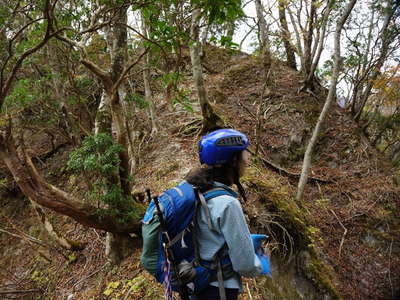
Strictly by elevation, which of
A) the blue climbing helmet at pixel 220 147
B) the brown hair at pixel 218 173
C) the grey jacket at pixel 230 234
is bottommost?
the grey jacket at pixel 230 234

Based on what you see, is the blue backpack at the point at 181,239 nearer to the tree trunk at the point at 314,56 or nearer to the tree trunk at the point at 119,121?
the tree trunk at the point at 119,121

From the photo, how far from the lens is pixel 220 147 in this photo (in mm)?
2068

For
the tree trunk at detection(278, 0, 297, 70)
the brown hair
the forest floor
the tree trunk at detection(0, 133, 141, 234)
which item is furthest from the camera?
the tree trunk at detection(278, 0, 297, 70)

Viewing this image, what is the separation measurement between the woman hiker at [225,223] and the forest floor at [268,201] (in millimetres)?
1636

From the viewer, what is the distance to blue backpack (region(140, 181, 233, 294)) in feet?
6.26

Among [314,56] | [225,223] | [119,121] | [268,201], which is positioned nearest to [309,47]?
[314,56]

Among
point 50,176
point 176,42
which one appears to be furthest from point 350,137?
point 50,176

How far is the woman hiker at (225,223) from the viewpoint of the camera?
6.00ft

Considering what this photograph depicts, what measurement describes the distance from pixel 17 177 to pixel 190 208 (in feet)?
7.98

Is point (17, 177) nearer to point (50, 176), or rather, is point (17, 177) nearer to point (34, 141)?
point (50, 176)

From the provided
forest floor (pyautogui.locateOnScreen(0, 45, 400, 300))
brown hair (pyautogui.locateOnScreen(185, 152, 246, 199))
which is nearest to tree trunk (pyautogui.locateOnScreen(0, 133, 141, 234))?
forest floor (pyautogui.locateOnScreen(0, 45, 400, 300))

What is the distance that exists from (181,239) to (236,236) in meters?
0.45

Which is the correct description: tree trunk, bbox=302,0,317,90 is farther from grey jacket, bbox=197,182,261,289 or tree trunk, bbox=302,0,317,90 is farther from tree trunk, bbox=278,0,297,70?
grey jacket, bbox=197,182,261,289

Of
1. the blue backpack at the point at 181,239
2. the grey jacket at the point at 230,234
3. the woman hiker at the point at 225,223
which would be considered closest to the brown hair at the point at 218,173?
the woman hiker at the point at 225,223
